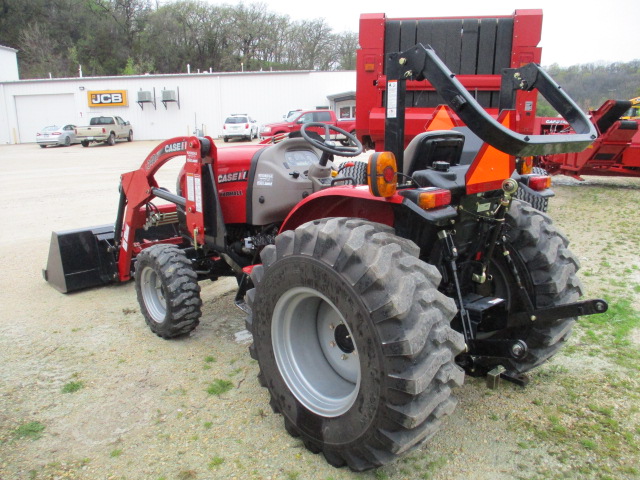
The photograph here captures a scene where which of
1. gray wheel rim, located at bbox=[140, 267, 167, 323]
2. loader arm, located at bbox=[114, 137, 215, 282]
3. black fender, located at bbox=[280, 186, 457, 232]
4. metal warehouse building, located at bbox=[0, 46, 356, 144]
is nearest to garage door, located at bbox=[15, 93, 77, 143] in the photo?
Answer: metal warehouse building, located at bbox=[0, 46, 356, 144]

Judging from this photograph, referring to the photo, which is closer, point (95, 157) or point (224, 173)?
point (224, 173)

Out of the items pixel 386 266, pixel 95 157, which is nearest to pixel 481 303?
pixel 386 266

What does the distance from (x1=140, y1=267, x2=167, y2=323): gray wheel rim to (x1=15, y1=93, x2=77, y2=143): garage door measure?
121 ft

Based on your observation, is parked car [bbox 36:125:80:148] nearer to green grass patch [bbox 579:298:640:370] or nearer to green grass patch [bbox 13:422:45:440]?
green grass patch [bbox 13:422:45:440]

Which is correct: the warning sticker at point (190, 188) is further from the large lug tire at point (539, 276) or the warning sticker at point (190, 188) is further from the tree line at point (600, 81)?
the tree line at point (600, 81)

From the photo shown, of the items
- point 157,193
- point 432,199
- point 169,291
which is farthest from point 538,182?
point 157,193

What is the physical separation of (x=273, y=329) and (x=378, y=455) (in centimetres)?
78

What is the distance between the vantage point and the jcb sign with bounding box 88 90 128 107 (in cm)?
3550

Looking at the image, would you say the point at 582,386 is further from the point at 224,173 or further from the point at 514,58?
the point at 514,58

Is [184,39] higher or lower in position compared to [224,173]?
higher

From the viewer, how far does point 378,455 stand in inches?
85.2

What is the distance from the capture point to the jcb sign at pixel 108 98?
35.5 metres

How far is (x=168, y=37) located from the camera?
55469 mm

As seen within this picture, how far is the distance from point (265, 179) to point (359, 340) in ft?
6.12
